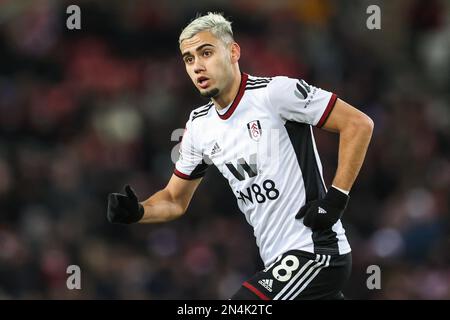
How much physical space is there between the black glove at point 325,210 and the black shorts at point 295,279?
0.20 meters

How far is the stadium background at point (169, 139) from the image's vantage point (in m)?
10.4

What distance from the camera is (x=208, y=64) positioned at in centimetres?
590

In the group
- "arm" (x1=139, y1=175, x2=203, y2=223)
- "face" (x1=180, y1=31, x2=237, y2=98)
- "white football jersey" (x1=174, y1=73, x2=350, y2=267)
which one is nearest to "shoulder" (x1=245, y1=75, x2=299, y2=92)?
"white football jersey" (x1=174, y1=73, x2=350, y2=267)

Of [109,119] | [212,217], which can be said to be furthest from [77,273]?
[109,119]

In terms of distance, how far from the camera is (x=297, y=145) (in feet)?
19.0

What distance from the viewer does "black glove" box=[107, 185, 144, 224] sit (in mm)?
6035

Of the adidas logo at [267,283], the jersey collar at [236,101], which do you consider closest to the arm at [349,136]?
the jersey collar at [236,101]

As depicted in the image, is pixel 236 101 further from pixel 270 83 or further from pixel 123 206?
pixel 123 206

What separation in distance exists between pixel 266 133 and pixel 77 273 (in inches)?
190

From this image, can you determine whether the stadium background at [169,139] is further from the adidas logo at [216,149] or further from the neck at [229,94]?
the neck at [229,94]

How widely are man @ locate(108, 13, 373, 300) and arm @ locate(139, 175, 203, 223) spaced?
0.32 m

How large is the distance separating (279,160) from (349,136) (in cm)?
44

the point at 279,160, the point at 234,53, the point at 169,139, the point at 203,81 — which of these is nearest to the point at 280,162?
the point at 279,160

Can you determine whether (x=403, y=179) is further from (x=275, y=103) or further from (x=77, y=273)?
(x=275, y=103)
